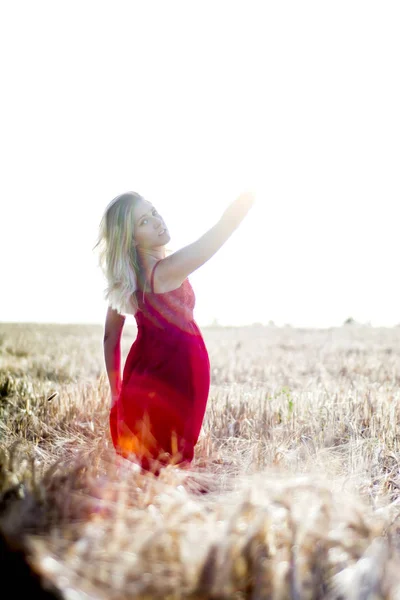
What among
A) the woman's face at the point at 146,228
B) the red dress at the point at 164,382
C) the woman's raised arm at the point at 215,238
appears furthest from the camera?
the woman's face at the point at 146,228

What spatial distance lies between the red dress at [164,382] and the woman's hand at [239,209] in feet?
2.17

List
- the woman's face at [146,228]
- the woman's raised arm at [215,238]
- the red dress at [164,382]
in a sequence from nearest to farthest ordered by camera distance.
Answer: the woman's raised arm at [215,238] < the red dress at [164,382] < the woman's face at [146,228]

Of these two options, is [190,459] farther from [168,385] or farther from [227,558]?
[227,558]

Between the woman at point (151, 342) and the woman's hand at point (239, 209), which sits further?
the woman at point (151, 342)

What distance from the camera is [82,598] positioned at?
1128mm

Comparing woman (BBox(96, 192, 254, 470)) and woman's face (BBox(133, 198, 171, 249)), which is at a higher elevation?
woman's face (BBox(133, 198, 171, 249))

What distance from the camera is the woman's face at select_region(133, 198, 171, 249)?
3285 mm

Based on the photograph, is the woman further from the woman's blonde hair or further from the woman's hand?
the woman's hand

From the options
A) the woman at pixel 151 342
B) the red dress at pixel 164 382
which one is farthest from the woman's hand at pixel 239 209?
the red dress at pixel 164 382

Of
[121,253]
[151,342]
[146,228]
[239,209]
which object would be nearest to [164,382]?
[151,342]

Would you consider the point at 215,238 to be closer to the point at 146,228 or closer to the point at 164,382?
the point at 146,228

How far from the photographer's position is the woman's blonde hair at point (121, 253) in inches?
128

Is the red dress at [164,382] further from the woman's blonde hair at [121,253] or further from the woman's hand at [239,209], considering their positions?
the woman's hand at [239,209]

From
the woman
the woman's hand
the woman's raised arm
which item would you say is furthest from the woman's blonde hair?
the woman's hand
